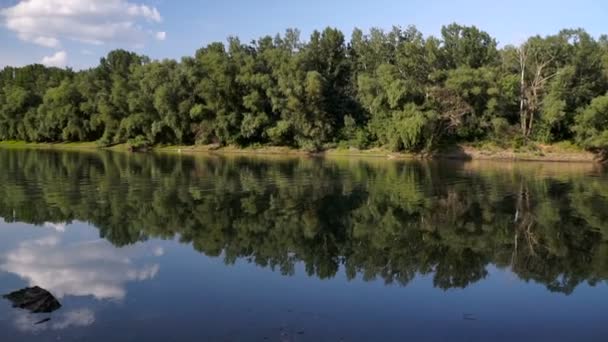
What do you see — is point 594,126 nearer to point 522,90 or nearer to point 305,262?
point 522,90

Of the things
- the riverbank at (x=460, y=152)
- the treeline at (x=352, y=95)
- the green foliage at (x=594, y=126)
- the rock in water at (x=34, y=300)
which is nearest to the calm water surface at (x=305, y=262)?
the rock in water at (x=34, y=300)

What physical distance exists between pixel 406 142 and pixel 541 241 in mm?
50867

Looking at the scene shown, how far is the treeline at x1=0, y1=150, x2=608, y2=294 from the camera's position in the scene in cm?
2050

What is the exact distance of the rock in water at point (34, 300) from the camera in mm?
14734

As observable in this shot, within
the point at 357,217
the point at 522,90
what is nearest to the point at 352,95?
the point at 522,90

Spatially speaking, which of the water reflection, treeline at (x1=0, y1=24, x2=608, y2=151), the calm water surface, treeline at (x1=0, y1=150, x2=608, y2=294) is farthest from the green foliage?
the water reflection

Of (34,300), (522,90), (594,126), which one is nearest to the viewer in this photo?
(34,300)

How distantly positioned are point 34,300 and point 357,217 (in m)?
17.5

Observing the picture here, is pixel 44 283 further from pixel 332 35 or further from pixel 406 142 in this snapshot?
pixel 332 35

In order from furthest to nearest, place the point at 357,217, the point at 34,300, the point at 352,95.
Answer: the point at 352,95 → the point at 357,217 → the point at 34,300

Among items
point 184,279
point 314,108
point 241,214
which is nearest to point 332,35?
point 314,108

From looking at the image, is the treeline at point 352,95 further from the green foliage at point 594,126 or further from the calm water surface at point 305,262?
the calm water surface at point 305,262

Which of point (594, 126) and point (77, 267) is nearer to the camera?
point (77, 267)

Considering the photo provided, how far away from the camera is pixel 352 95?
3529 inches
